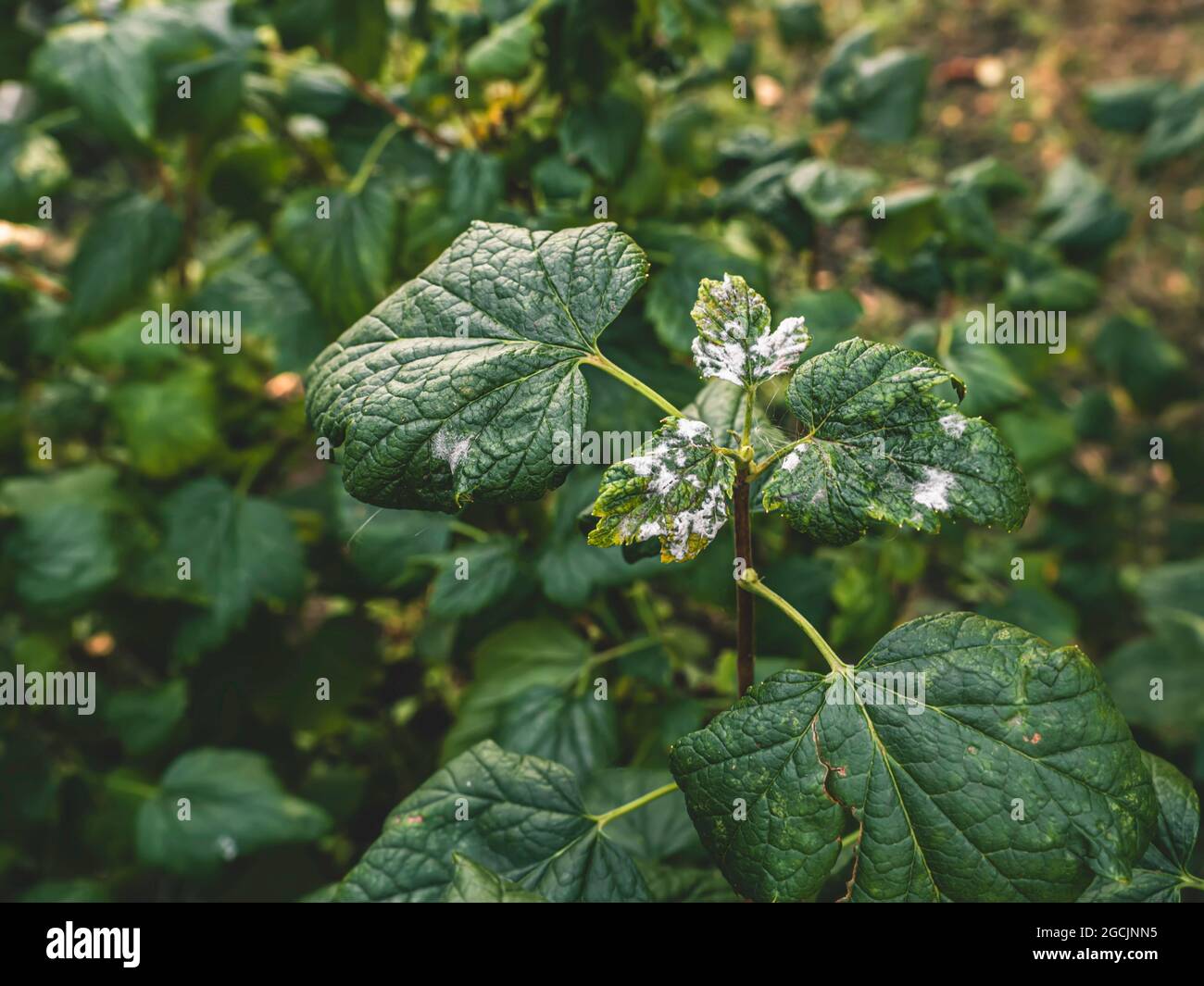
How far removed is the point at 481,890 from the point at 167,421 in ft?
4.46

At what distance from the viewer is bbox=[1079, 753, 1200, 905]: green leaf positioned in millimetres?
993

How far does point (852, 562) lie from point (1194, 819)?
2.69 feet

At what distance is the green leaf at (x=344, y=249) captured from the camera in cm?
153

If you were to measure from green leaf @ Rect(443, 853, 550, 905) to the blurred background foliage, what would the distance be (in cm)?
40

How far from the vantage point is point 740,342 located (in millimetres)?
869

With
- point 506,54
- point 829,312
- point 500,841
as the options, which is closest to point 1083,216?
point 829,312

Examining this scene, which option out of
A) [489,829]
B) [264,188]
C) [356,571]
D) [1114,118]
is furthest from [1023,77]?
[489,829]

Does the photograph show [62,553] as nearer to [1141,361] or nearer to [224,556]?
[224,556]

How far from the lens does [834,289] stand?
64.5 inches

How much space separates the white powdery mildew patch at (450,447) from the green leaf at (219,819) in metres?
1.08

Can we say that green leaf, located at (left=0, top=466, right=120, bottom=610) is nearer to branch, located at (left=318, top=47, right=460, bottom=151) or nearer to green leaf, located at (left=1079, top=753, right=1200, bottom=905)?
branch, located at (left=318, top=47, right=460, bottom=151)

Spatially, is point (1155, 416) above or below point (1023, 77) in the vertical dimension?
below
